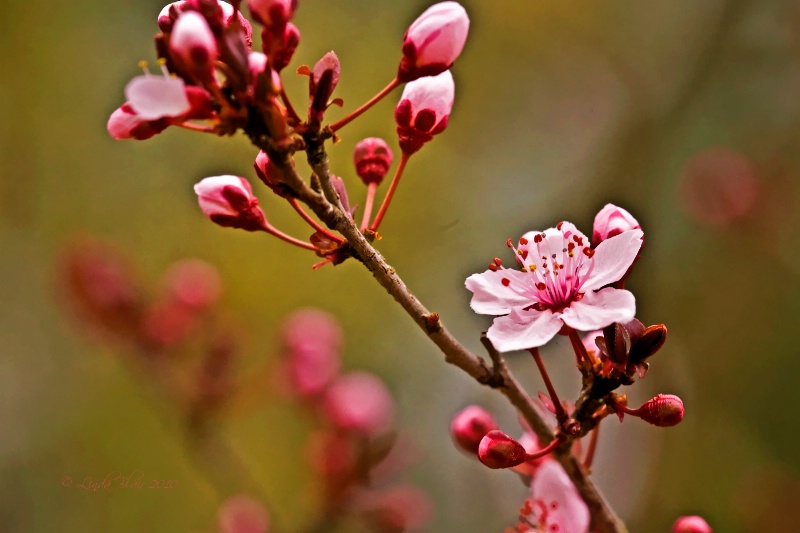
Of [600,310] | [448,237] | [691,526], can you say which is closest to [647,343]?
[600,310]

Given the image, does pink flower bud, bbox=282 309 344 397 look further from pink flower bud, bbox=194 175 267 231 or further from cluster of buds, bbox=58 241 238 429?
pink flower bud, bbox=194 175 267 231

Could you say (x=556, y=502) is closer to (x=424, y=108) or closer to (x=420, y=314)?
(x=420, y=314)

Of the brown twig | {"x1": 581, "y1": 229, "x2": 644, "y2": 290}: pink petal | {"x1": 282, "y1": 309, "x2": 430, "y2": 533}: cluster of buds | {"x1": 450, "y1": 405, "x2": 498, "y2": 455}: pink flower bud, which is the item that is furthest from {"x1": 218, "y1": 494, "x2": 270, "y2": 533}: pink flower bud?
{"x1": 581, "y1": 229, "x2": 644, "y2": 290}: pink petal

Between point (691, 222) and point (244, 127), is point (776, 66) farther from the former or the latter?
point (244, 127)

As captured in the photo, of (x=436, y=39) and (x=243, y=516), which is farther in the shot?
(x=243, y=516)

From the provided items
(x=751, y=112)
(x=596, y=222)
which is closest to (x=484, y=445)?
(x=596, y=222)
